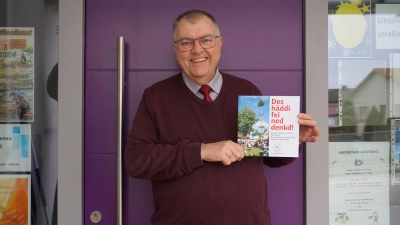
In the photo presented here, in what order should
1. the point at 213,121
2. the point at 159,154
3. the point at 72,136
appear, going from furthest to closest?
the point at 72,136 → the point at 213,121 → the point at 159,154

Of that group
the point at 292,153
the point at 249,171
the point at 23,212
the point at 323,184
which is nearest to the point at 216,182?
the point at 249,171

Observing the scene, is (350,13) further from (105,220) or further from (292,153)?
(105,220)

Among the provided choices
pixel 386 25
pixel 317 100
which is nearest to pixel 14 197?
pixel 317 100

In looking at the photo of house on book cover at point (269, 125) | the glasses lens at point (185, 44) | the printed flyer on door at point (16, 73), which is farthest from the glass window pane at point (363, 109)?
the printed flyer on door at point (16, 73)

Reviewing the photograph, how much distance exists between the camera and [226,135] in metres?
2.31

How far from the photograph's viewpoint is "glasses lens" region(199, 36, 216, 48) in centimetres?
226

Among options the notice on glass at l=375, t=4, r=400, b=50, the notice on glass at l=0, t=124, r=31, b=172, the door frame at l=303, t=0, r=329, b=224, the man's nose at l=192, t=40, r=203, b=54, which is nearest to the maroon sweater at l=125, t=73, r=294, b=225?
the man's nose at l=192, t=40, r=203, b=54

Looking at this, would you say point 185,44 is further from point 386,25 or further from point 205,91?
point 386,25

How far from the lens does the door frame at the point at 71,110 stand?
2.71m

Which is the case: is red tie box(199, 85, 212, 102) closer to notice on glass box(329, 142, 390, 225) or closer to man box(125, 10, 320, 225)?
man box(125, 10, 320, 225)

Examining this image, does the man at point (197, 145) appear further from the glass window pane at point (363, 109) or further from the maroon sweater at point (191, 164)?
the glass window pane at point (363, 109)

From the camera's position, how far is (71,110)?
271 centimetres

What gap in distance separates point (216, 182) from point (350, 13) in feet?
4.39

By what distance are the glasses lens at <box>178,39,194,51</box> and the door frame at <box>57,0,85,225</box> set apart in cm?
73
